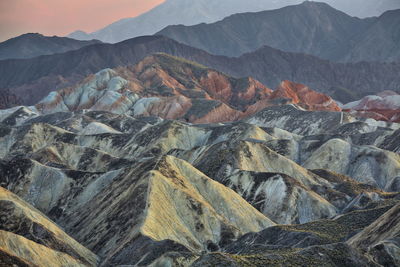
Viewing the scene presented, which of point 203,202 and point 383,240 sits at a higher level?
point 383,240

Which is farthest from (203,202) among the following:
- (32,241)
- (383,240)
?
(383,240)

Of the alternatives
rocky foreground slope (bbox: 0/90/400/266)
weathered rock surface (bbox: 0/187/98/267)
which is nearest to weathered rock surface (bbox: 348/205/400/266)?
rocky foreground slope (bbox: 0/90/400/266)

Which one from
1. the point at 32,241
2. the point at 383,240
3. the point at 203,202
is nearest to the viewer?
the point at 383,240

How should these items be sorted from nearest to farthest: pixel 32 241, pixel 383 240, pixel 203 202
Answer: pixel 383 240 < pixel 32 241 < pixel 203 202

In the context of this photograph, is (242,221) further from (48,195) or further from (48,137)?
(48,137)

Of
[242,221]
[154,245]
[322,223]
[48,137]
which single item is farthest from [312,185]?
[48,137]

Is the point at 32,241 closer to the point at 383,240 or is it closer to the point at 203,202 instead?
the point at 203,202

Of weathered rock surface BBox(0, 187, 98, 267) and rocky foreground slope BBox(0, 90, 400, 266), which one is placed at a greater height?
weathered rock surface BBox(0, 187, 98, 267)

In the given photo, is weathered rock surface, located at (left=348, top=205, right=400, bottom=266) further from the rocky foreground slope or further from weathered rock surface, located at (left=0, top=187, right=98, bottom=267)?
weathered rock surface, located at (left=0, top=187, right=98, bottom=267)

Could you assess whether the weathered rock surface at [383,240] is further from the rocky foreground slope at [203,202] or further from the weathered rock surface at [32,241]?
the weathered rock surface at [32,241]

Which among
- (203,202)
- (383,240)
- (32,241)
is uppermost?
(32,241)
